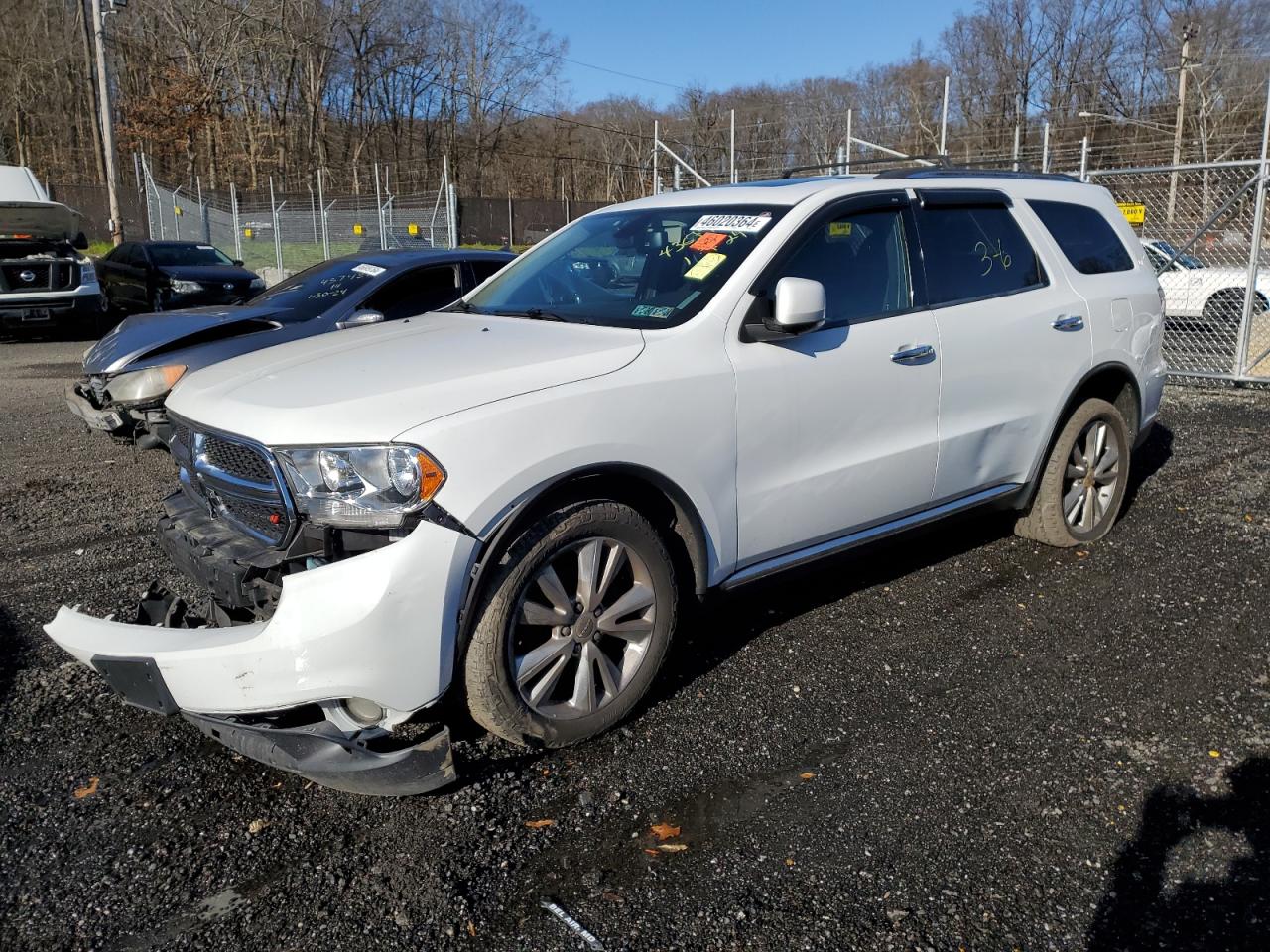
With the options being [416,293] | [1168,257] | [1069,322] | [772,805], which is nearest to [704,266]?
[772,805]

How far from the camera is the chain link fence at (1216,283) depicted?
10328 mm

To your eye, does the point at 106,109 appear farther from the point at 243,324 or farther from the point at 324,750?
the point at 324,750

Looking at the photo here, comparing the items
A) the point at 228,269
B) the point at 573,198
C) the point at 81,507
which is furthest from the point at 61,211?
the point at 573,198

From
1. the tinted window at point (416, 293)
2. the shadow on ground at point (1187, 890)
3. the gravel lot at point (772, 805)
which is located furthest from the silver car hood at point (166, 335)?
the shadow on ground at point (1187, 890)

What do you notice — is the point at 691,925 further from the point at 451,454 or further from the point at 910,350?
the point at 910,350

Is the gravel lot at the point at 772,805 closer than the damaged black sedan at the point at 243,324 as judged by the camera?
Yes

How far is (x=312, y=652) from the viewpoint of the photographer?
9.30 feet

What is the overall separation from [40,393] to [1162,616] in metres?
10.5

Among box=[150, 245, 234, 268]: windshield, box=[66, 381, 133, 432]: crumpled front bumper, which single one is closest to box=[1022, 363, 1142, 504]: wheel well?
box=[66, 381, 133, 432]: crumpled front bumper

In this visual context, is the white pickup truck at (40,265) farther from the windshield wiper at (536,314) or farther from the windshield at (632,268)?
the windshield wiper at (536,314)

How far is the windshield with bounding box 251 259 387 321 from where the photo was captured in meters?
7.69

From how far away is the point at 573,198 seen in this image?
55.1 meters

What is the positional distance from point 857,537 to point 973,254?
1492 mm

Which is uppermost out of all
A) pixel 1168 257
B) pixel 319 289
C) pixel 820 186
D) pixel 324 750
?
pixel 820 186
